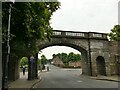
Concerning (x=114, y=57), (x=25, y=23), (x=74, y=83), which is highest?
(x=25, y=23)

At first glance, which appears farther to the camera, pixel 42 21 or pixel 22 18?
pixel 42 21

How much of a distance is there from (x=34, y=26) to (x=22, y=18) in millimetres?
1119

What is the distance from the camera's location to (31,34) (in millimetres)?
14438

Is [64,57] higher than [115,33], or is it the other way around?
[115,33]

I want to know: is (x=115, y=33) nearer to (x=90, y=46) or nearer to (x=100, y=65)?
(x=90, y=46)

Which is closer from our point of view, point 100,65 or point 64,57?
point 100,65

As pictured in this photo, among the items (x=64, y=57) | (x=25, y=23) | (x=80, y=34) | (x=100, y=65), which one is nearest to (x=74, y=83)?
(x=25, y=23)

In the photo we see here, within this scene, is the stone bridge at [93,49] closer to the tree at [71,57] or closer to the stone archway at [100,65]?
the stone archway at [100,65]

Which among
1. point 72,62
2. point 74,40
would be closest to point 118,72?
point 74,40

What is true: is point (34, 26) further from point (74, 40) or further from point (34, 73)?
point (74, 40)

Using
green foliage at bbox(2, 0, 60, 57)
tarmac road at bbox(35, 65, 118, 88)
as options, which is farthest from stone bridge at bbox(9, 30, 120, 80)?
green foliage at bbox(2, 0, 60, 57)

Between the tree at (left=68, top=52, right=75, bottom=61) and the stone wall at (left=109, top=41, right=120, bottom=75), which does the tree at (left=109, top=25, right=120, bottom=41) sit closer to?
the stone wall at (left=109, top=41, right=120, bottom=75)

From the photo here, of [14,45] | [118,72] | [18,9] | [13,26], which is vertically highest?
[18,9]

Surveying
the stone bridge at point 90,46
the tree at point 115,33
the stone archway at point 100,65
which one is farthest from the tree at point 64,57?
the tree at point 115,33
